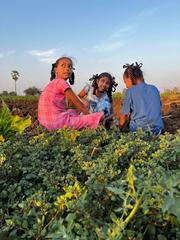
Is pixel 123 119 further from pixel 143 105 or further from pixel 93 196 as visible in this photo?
pixel 93 196

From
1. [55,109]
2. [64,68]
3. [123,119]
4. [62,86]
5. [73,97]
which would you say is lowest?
[123,119]

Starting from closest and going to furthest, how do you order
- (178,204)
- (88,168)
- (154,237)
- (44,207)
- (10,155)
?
(178,204), (154,237), (44,207), (88,168), (10,155)

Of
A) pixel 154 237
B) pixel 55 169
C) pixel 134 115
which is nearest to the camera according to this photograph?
pixel 154 237

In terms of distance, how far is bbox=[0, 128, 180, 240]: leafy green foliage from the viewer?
1084 millimetres

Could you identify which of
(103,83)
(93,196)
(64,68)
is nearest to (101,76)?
(103,83)

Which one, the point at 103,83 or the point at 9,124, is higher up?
the point at 103,83

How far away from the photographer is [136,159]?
5.75 feet

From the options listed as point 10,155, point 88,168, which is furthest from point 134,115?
point 88,168

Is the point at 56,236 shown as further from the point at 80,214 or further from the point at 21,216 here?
the point at 21,216

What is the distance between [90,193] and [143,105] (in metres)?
3.81

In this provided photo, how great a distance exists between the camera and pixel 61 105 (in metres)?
5.24

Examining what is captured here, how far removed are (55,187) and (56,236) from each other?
443mm

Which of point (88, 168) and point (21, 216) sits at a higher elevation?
point (88, 168)

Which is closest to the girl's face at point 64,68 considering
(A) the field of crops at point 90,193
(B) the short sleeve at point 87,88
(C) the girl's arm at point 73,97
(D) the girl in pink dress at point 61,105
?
(D) the girl in pink dress at point 61,105
